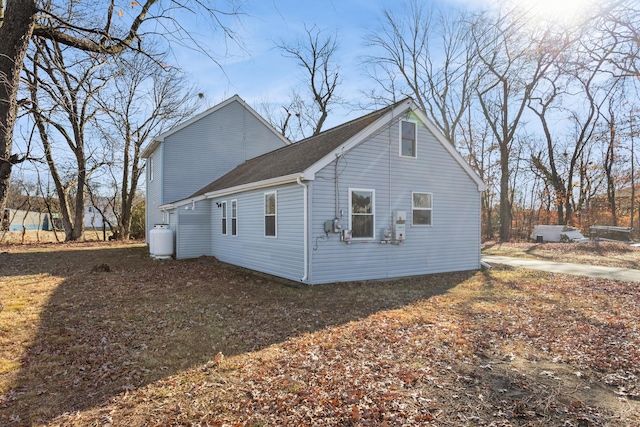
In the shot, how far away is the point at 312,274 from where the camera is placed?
938 cm

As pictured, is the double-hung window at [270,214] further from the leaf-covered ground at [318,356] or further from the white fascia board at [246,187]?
the leaf-covered ground at [318,356]

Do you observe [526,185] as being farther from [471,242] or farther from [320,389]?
[320,389]

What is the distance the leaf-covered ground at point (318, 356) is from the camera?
3537mm

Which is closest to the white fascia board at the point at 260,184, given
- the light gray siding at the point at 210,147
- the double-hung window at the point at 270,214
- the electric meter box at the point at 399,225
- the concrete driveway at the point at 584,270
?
the double-hung window at the point at 270,214

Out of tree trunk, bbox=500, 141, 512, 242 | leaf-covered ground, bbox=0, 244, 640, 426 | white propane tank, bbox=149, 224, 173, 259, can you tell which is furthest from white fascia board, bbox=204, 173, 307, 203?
tree trunk, bbox=500, 141, 512, 242

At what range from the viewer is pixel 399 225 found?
10648mm

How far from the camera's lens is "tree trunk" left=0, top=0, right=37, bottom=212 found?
504cm

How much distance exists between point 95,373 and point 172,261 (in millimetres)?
10732

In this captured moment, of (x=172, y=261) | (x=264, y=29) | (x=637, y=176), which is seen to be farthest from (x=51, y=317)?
(x=637, y=176)

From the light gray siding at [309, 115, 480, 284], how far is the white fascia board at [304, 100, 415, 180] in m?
0.17

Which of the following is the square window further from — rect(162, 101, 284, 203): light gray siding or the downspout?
rect(162, 101, 284, 203): light gray siding

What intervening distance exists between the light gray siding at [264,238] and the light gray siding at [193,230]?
0.74 meters

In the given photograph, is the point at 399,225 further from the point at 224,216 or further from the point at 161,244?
the point at 161,244

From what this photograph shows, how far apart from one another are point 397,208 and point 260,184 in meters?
4.13
